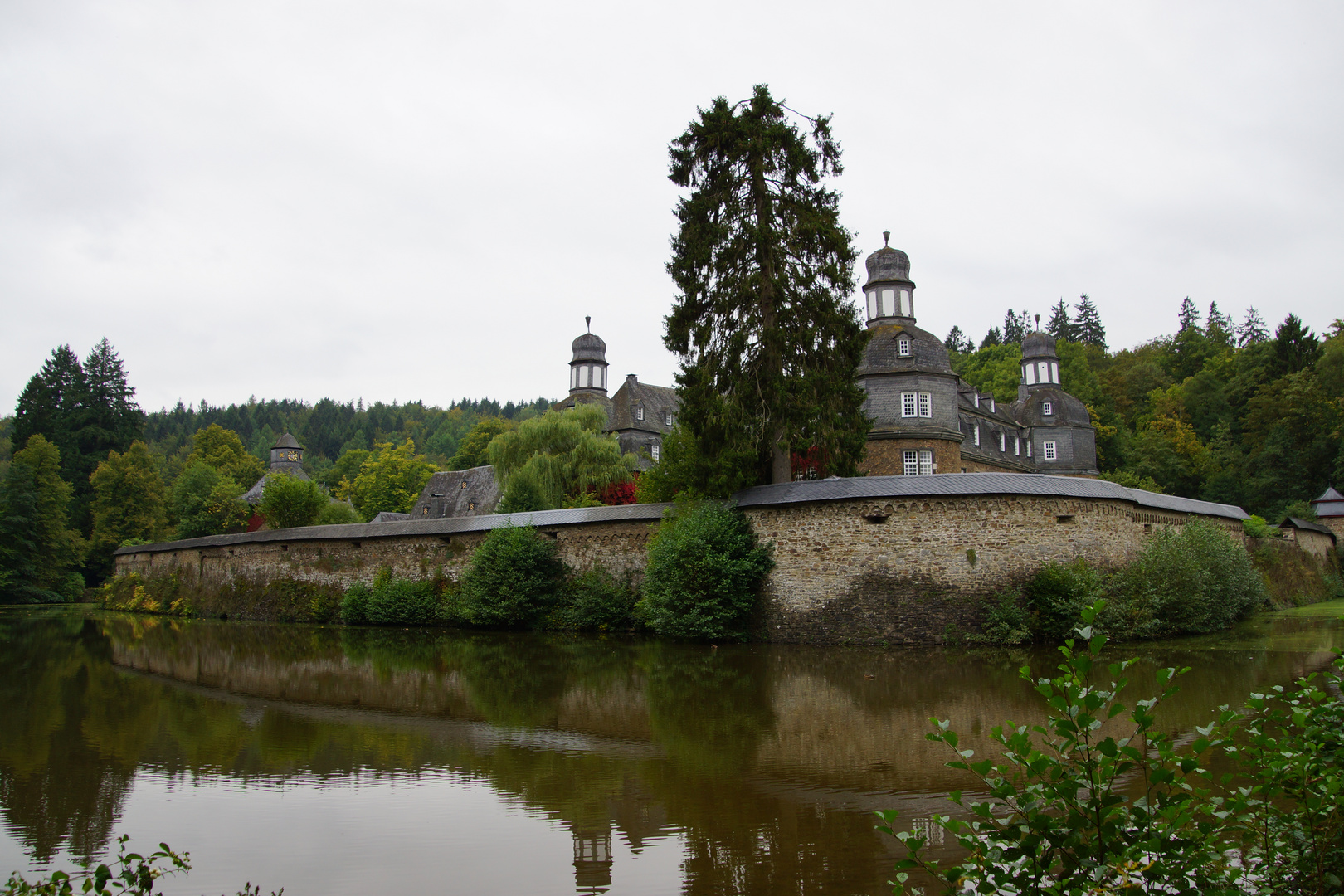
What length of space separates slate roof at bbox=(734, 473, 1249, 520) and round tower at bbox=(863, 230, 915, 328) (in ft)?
37.9

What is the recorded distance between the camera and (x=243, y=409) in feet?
385

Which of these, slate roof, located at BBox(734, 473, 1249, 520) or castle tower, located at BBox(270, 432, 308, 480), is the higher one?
castle tower, located at BBox(270, 432, 308, 480)

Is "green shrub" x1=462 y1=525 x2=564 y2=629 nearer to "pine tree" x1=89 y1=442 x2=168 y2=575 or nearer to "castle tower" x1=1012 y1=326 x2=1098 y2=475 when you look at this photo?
"castle tower" x1=1012 y1=326 x2=1098 y2=475

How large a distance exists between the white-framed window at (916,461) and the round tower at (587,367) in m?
23.3

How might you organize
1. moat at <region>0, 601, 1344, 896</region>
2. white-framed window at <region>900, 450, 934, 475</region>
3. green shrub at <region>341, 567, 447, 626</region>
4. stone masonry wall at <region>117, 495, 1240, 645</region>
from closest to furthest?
moat at <region>0, 601, 1344, 896</region>, stone masonry wall at <region>117, 495, 1240, 645</region>, green shrub at <region>341, 567, 447, 626</region>, white-framed window at <region>900, 450, 934, 475</region>

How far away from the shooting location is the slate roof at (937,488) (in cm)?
1731

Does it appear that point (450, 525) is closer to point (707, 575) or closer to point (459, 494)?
point (707, 575)

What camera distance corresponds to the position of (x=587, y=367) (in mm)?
48250

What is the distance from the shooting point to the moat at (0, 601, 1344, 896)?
538 cm

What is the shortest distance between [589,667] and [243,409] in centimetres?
11580

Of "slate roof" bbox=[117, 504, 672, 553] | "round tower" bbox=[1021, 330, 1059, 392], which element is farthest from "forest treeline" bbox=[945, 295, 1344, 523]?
"slate roof" bbox=[117, 504, 672, 553]

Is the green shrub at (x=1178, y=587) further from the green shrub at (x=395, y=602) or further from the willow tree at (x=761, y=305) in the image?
the green shrub at (x=395, y=602)

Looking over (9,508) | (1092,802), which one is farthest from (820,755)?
(9,508)

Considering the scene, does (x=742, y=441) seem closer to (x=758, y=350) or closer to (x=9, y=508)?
(x=758, y=350)
